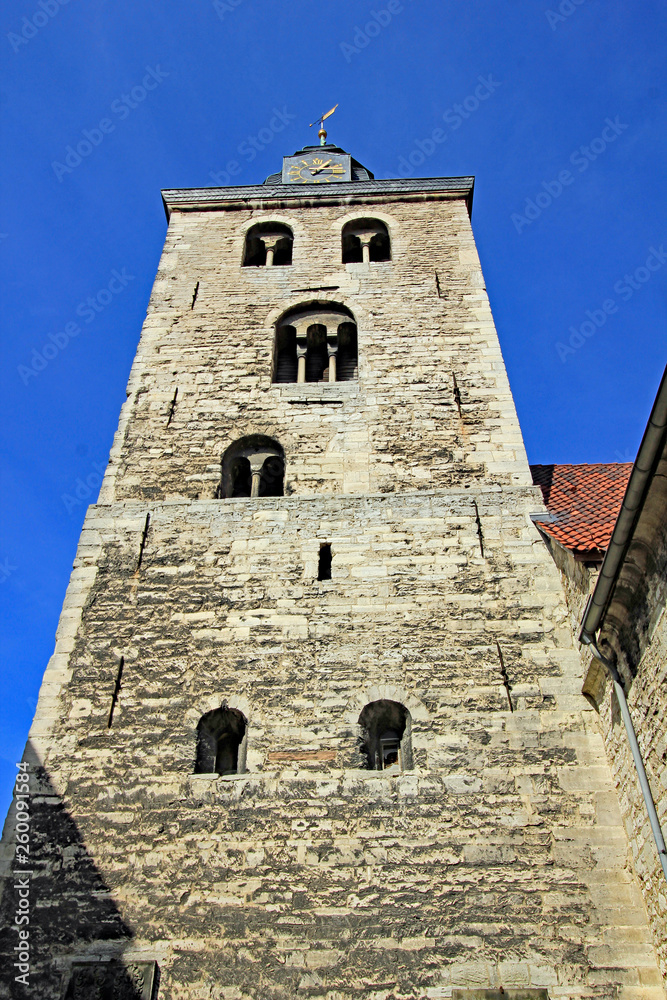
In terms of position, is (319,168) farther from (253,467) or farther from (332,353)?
(253,467)

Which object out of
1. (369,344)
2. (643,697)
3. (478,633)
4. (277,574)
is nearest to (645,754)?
(643,697)

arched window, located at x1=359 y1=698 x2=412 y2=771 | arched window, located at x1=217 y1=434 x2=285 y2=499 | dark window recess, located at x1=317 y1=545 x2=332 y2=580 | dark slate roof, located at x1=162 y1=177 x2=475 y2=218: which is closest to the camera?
arched window, located at x1=359 y1=698 x2=412 y2=771

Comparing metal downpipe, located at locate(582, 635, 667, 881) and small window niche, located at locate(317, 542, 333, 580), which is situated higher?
small window niche, located at locate(317, 542, 333, 580)

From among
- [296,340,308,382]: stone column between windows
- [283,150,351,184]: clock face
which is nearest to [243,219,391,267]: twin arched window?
[296,340,308,382]: stone column between windows

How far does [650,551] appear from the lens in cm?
580

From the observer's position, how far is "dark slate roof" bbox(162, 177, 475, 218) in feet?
44.5

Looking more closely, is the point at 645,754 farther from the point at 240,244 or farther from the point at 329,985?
the point at 240,244

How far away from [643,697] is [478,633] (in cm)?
182

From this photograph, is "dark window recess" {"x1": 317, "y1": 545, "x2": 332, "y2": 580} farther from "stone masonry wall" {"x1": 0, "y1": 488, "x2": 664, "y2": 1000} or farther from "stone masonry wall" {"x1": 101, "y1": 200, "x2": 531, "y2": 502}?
"stone masonry wall" {"x1": 101, "y1": 200, "x2": 531, "y2": 502}

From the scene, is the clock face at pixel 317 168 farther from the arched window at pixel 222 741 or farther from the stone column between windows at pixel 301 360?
the arched window at pixel 222 741

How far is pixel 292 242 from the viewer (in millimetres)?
12969

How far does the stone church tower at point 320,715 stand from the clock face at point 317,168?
618 cm

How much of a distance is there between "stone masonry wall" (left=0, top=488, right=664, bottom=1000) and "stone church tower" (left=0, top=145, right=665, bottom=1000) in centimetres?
2

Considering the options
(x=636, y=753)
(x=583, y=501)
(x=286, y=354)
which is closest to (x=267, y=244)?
(x=286, y=354)
